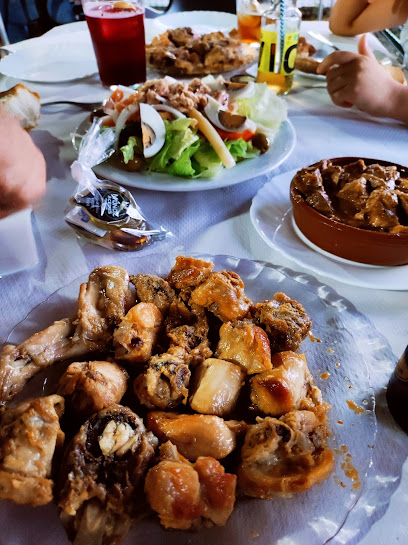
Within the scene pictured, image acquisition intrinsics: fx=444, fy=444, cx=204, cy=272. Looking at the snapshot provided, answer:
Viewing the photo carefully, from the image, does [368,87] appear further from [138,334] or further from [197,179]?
[138,334]

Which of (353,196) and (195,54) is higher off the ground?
(195,54)

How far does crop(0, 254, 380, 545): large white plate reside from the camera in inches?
24.7

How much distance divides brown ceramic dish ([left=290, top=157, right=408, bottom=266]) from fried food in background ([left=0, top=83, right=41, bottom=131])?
113cm

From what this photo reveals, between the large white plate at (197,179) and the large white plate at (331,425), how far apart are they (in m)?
0.36

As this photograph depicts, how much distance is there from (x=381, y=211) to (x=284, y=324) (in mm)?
423

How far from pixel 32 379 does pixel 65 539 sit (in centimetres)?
29

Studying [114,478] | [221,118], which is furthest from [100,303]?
[221,118]

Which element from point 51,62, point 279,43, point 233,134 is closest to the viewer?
point 233,134

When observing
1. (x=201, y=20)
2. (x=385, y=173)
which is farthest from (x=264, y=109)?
(x=201, y=20)

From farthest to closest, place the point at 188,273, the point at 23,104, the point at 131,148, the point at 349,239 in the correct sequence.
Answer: the point at 23,104 < the point at 131,148 < the point at 349,239 < the point at 188,273

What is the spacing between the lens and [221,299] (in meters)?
0.92

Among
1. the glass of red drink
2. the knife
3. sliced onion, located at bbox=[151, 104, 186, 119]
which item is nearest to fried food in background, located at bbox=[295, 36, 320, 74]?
the knife

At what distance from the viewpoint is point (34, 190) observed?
→ 1.22 m

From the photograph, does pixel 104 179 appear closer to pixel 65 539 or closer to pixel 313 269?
pixel 313 269
